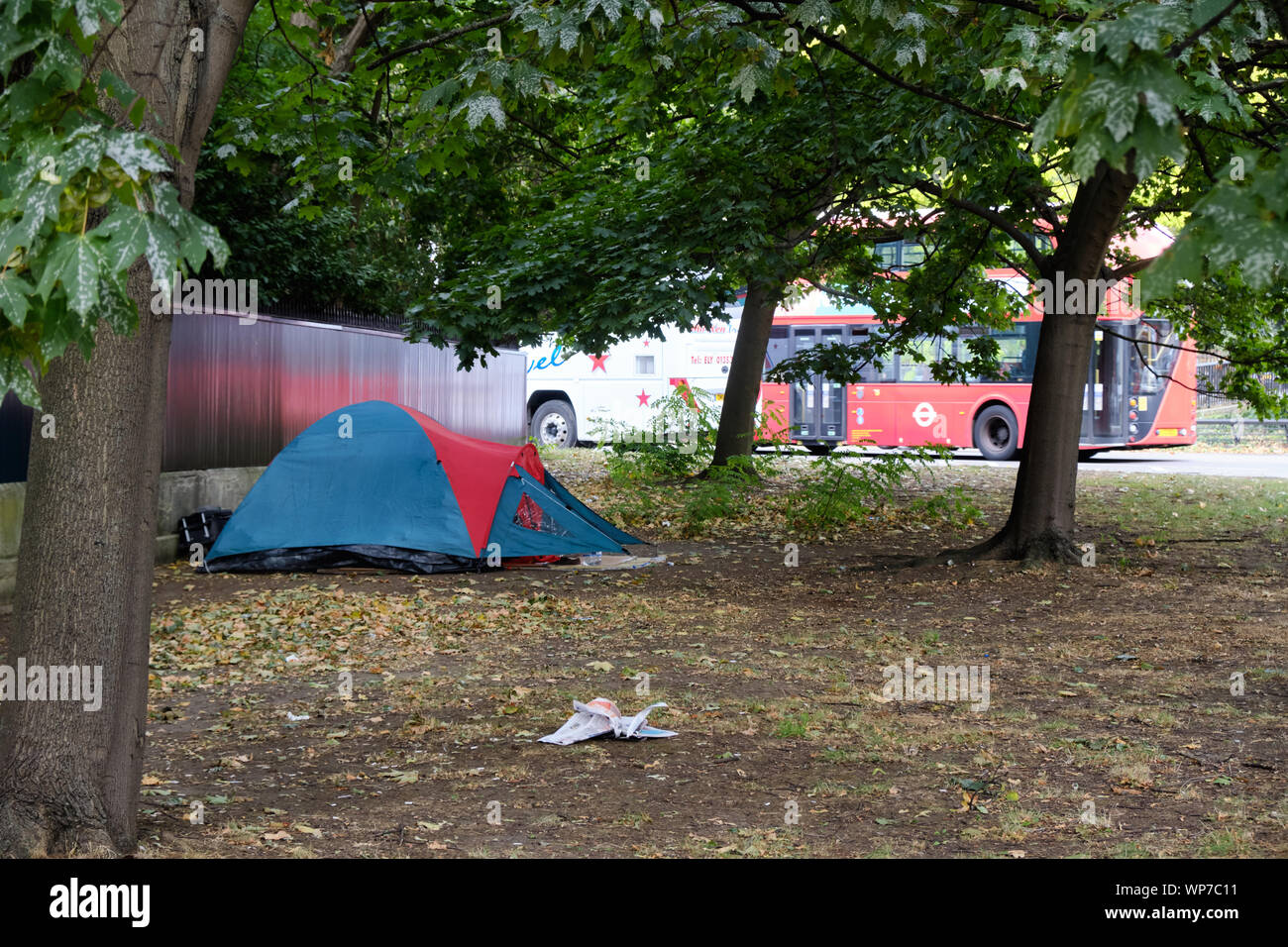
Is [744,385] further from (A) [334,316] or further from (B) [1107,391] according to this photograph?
(B) [1107,391]

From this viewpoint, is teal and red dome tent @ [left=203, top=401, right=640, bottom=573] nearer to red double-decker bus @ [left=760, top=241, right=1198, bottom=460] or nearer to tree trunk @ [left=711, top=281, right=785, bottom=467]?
tree trunk @ [left=711, top=281, right=785, bottom=467]

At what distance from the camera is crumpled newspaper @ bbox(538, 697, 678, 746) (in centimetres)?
572

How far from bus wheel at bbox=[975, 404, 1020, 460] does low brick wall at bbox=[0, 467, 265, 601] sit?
15.4 metres

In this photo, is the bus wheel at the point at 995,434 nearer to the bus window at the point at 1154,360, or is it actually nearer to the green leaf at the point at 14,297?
the bus window at the point at 1154,360

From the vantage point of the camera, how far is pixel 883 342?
43.3ft

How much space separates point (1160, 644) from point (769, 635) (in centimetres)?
253

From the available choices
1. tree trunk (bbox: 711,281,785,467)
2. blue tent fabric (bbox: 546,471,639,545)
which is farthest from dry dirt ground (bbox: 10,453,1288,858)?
tree trunk (bbox: 711,281,785,467)

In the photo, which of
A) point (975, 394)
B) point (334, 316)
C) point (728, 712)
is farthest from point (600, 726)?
point (975, 394)

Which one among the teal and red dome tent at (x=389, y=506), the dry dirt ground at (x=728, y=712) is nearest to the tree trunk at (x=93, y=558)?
the dry dirt ground at (x=728, y=712)

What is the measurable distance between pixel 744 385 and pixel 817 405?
7855mm

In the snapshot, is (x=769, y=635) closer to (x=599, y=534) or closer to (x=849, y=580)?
A: (x=849, y=580)

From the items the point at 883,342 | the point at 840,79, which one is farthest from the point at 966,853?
the point at 883,342

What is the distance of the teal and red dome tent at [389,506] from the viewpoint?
10.8 metres

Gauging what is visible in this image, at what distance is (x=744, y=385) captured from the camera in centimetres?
1741
